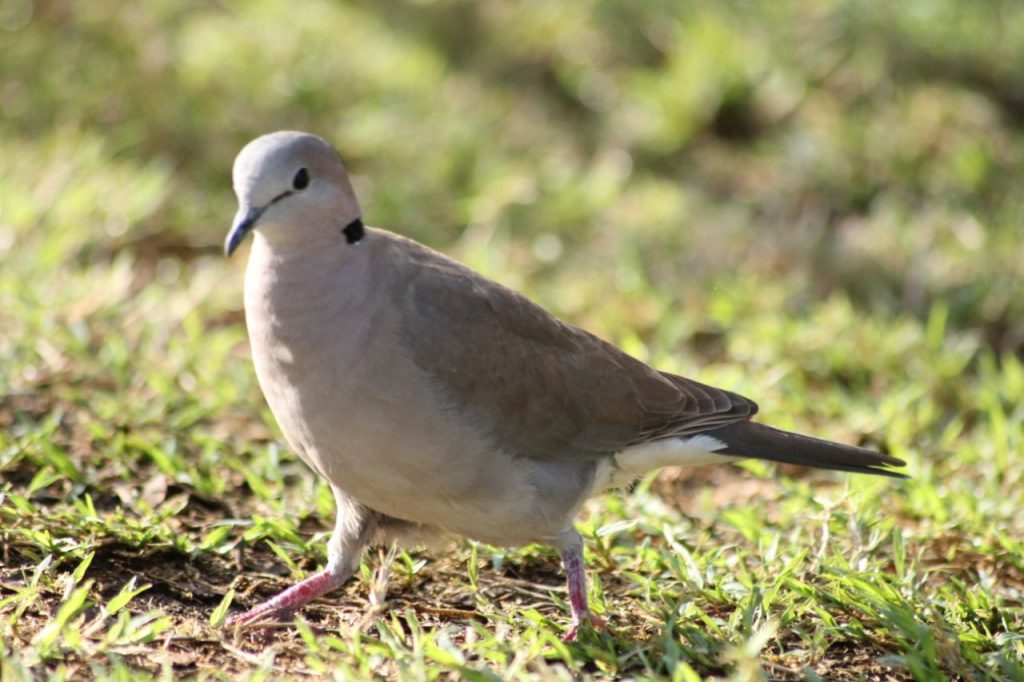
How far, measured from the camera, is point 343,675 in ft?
9.37

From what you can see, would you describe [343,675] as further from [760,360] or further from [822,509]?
[760,360]

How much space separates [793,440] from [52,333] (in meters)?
2.51

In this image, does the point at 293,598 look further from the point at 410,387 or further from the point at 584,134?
the point at 584,134

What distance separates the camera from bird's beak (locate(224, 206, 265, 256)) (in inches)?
120

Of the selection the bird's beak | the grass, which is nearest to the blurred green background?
the grass

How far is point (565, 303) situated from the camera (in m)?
5.50

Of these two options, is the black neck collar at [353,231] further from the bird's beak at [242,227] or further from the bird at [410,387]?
the bird's beak at [242,227]

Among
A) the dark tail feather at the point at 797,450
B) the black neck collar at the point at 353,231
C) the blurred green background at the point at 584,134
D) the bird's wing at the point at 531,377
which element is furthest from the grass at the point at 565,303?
the black neck collar at the point at 353,231

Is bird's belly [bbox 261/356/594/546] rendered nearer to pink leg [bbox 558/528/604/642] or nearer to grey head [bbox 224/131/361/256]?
pink leg [bbox 558/528/604/642]

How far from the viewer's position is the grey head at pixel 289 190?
312cm

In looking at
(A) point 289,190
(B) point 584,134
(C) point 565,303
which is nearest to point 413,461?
(A) point 289,190

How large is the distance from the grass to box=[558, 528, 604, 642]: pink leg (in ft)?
0.17

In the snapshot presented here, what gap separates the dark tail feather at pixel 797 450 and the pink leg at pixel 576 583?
0.59 meters

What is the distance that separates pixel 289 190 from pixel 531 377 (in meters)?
0.81
